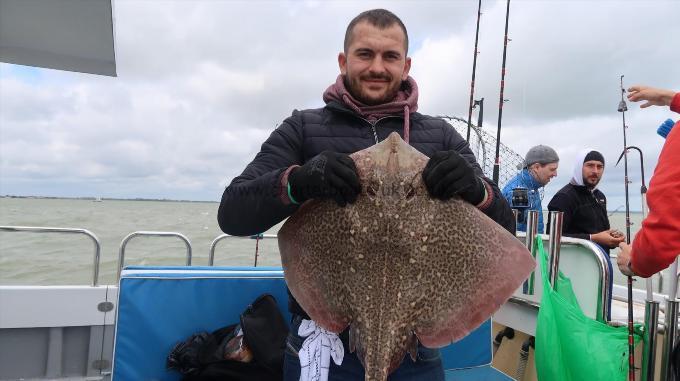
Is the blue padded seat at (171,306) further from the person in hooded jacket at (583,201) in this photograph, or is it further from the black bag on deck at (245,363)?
the person in hooded jacket at (583,201)

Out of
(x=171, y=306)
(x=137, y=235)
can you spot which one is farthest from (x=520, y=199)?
(x=137, y=235)

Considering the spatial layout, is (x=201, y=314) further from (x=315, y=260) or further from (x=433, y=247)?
(x=433, y=247)

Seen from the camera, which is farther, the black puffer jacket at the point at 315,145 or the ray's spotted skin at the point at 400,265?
the black puffer jacket at the point at 315,145

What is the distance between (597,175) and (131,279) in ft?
17.3

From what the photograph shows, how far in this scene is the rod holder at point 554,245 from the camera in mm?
3090

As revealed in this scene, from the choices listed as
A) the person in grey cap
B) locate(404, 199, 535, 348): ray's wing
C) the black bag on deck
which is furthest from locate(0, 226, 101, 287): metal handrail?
the person in grey cap

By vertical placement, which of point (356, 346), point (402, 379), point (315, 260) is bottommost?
point (402, 379)

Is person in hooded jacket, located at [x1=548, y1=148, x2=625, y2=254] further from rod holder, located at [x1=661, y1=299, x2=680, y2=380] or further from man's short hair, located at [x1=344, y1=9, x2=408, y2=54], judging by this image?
man's short hair, located at [x1=344, y1=9, x2=408, y2=54]

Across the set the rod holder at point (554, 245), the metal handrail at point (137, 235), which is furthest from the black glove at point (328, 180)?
the metal handrail at point (137, 235)

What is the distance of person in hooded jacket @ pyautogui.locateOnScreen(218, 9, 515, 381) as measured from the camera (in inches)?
63.7

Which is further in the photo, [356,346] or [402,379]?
[402,379]

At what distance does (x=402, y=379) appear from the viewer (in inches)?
69.4

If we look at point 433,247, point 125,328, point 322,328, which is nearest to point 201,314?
point 125,328

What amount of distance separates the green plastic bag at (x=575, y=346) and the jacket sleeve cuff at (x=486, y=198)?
4.71ft
